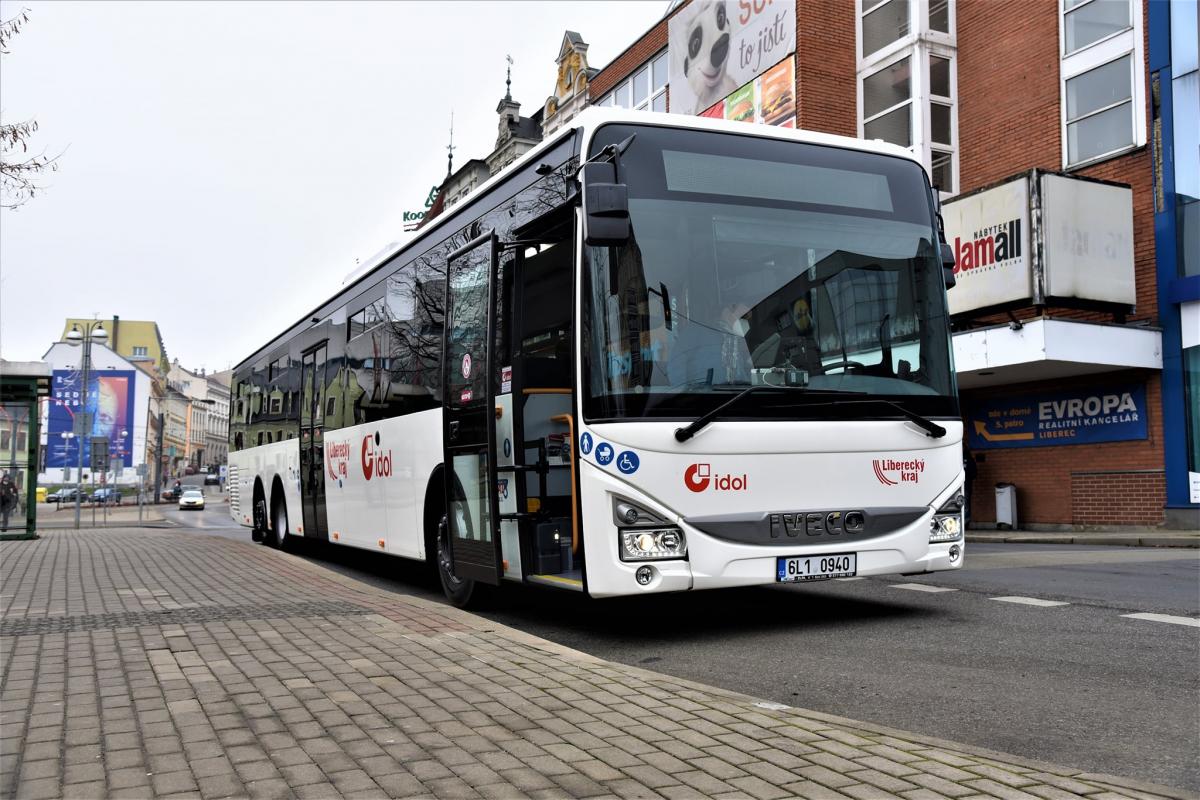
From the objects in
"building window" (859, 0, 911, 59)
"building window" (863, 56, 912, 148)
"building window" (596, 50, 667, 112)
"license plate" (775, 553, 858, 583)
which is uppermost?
"building window" (596, 50, 667, 112)

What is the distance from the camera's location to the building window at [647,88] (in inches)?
1372

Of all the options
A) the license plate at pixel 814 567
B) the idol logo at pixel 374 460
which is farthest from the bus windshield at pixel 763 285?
the idol logo at pixel 374 460

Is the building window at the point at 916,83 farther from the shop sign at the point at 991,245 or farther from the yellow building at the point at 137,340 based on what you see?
the yellow building at the point at 137,340

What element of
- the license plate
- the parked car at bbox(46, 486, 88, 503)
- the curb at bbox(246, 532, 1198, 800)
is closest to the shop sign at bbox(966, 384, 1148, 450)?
the license plate

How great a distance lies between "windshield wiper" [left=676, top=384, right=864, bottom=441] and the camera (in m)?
6.84

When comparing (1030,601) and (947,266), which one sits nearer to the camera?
(947,266)

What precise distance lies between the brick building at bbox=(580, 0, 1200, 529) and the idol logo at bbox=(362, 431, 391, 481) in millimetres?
12314

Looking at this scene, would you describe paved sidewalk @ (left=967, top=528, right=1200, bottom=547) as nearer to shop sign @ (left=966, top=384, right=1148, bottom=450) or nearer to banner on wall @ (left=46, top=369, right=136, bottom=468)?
shop sign @ (left=966, top=384, right=1148, bottom=450)

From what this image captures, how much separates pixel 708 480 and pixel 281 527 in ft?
36.5

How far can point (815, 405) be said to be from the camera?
7250 millimetres

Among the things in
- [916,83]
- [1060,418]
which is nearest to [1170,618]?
[1060,418]

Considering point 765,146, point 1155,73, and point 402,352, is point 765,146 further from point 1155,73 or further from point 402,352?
point 1155,73

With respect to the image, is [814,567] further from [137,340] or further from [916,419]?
[137,340]

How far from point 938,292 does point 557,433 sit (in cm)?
289
